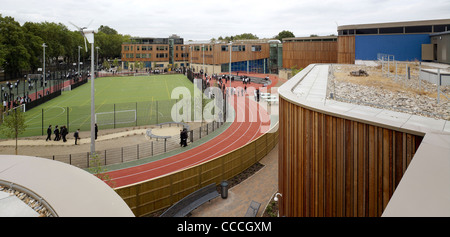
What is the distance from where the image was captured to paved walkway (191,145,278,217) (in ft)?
44.6

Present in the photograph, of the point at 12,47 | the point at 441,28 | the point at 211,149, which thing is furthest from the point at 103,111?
the point at 441,28

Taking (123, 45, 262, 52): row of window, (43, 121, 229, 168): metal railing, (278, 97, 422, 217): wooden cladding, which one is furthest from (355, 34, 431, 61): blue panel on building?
(278, 97, 422, 217): wooden cladding

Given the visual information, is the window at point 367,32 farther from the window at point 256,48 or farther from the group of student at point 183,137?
the group of student at point 183,137

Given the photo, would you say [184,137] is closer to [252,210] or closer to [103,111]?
[252,210]

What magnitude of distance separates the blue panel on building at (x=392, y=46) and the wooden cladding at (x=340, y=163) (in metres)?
40.5

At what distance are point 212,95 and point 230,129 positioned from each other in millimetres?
14726

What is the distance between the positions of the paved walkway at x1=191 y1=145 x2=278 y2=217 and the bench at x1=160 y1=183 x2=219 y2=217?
403 mm

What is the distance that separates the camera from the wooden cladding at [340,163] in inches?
269

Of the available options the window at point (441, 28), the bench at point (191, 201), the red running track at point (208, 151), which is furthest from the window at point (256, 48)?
the bench at point (191, 201)

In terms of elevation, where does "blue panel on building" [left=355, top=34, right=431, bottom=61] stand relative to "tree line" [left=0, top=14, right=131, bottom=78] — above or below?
below

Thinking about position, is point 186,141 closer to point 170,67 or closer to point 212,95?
point 212,95

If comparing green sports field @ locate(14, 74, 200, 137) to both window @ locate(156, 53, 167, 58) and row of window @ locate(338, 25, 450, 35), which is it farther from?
window @ locate(156, 53, 167, 58)

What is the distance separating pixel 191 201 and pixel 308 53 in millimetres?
59717
